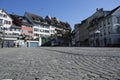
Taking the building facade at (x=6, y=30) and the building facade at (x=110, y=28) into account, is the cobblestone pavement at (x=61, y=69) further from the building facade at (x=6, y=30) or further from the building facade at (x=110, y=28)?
the building facade at (x=6, y=30)

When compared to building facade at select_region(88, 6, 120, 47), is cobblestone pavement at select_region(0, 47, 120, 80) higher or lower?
lower

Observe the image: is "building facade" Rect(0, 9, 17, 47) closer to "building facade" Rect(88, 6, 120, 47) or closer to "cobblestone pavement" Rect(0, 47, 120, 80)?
"building facade" Rect(88, 6, 120, 47)

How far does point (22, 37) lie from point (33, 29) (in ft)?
31.3

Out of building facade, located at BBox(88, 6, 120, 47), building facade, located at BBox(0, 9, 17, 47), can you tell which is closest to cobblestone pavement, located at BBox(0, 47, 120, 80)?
building facade, located at BBox(88, 6, 120, 47)

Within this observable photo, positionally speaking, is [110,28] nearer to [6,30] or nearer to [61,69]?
[6,30]

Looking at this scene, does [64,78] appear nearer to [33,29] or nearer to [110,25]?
[110,25]

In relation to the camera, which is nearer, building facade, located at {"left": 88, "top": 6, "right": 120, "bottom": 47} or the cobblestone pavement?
the cobblestone pavement

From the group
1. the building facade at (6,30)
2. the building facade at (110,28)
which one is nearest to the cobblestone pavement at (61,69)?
the building facade at (110,28)

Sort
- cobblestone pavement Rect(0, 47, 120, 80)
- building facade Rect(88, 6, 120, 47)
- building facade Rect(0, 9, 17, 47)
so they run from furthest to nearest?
building facade Rect(0, 9, 17, 47), building facade Rect(88, 6, 120, 47), cobblestone pavement Rect(0, 47, 120, 80)

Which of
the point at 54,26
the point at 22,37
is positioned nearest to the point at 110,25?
the point at 22,37

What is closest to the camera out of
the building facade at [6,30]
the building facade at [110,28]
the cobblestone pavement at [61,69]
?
the cobblestone pavement at [61,69]

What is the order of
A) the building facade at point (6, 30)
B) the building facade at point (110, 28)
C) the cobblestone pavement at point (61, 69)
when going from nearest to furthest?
the cobblestone pavement at point (61, 69)
the building facade at point (110, 28)
the building facade at point (6, 30)

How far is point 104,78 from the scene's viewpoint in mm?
4996

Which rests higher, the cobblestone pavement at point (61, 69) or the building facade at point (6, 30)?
the building facade at point (6, 30)
